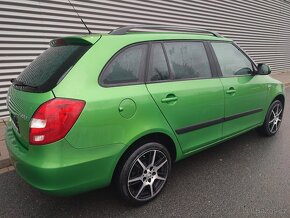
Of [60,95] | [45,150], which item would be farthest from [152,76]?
[45,150]

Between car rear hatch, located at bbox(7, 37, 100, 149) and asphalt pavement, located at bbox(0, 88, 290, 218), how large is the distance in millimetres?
780

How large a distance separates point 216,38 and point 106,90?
190 cm

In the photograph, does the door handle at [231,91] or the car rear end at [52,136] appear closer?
the car rear end at [52,136]

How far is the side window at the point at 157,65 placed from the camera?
2.70m

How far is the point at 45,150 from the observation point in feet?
6.98

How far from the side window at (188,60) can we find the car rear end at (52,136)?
2.90 ft

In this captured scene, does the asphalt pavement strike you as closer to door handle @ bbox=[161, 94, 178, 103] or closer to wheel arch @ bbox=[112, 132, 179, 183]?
wheel arch @ bbox=[112, 132, 179, 183]

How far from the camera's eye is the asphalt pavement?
266 cm

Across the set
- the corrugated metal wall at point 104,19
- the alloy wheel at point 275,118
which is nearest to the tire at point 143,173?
the alloy wheel at point 275,118

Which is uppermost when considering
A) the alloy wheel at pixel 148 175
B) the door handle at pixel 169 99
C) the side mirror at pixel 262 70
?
the door handle at pixel 169 99

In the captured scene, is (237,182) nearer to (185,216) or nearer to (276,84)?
(185,216)

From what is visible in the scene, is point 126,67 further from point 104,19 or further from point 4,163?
point 104,19

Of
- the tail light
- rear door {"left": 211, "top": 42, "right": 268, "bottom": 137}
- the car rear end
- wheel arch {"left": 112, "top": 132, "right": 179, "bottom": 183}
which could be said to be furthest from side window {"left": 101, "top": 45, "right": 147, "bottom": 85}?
rear door {"left": 211, "top": 42, "right": 268, "bottom": 137}

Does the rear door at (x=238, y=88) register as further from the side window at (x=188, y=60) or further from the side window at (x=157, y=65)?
the side window at (x=157, y=65)
